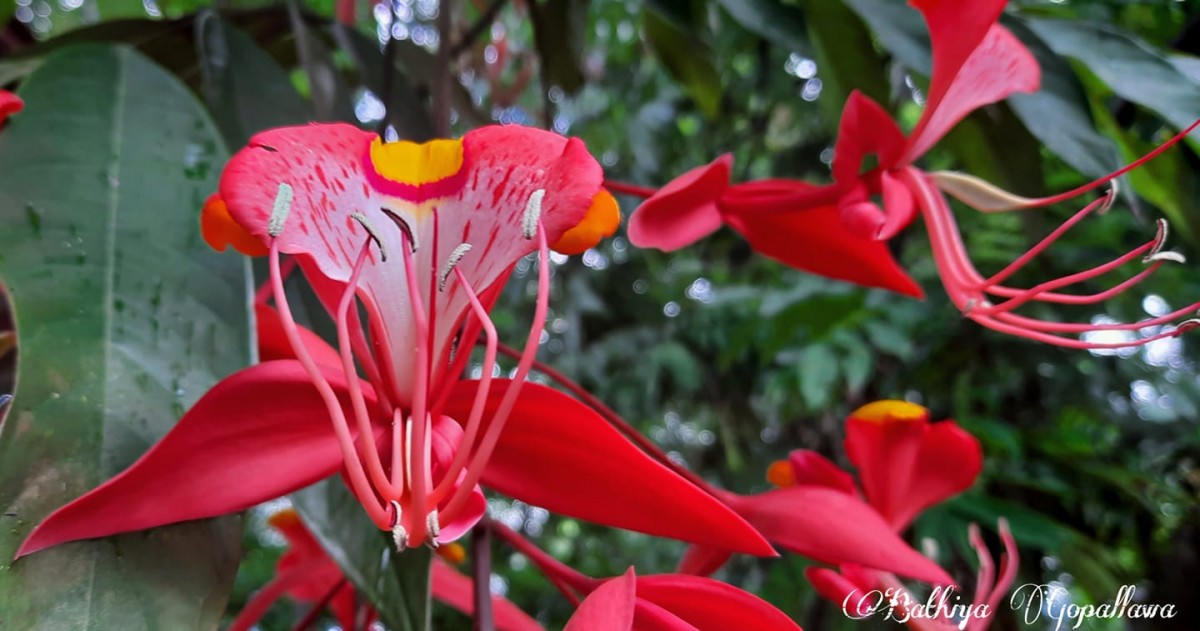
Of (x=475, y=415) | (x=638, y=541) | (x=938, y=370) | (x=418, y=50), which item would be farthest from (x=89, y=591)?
(x=638, y=541)

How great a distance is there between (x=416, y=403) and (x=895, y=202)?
229 millimetres

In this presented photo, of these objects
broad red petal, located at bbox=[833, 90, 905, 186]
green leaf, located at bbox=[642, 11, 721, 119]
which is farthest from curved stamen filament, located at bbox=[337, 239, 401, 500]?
green leaf, located at bbox=[642, 11, 721, 119]

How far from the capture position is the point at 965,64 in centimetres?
35

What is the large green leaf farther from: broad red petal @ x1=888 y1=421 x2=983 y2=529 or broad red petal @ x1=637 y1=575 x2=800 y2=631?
broad red petal @ x1=888 y1=421 x2=983 y2=529

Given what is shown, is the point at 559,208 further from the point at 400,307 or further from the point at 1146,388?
the point at 1146,388

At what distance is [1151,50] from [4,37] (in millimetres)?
763

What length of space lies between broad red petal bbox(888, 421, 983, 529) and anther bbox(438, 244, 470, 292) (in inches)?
9.9

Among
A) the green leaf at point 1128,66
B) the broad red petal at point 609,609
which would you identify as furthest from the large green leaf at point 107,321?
the green leaf at point 1128,66

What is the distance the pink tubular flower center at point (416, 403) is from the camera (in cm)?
23

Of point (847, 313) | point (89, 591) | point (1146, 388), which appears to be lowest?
point (1146, 388)

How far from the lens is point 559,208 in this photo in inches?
10.3

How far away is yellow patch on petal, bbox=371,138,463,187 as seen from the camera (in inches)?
10.7

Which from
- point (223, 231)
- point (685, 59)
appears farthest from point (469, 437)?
point (685, 59)

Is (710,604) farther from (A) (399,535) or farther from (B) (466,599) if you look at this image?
(B) (466,599)
